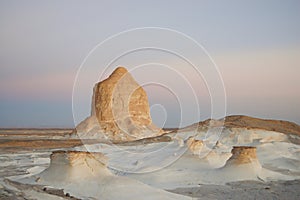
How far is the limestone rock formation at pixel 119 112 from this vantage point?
55.7 metres

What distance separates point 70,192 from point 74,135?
1920 inches

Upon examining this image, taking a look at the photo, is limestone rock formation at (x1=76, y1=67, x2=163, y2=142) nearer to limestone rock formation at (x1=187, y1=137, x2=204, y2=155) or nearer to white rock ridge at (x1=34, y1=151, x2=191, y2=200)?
limestone rock formation at (x1=187, y1=137, x2=204, y2=155)

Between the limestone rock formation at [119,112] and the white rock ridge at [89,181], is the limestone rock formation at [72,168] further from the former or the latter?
the limestone rock formation at [119,112]

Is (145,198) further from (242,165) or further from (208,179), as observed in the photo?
(242,165)

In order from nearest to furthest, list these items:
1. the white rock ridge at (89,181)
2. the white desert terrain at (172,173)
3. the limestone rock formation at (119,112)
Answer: the white rock ridge at (89,181), the white desert terrain at (172,173), the limestone rock formation at (119,112)

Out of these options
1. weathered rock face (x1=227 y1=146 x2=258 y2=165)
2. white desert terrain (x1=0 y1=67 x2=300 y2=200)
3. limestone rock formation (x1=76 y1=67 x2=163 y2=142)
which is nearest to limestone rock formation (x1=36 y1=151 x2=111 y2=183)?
white desert terrain (x1=0 y1=67 x2=300 y2=200)

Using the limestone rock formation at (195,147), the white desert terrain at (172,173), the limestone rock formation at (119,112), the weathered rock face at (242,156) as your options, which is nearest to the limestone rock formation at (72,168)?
the white desert terrain at (172,173)

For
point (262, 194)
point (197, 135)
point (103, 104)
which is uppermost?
point (103, 104)

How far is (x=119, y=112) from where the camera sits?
59875 mm

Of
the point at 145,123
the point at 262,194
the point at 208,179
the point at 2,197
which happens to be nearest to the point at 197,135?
the point at 145,123

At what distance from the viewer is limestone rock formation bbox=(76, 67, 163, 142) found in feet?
183

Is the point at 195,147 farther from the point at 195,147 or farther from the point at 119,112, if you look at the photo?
the point at 119,112

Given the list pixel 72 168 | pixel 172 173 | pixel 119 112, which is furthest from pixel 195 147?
pixel 119 112

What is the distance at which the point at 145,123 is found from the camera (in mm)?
61188
